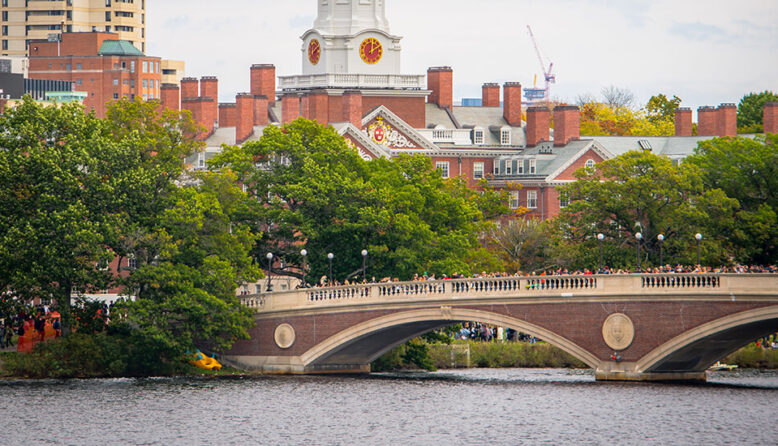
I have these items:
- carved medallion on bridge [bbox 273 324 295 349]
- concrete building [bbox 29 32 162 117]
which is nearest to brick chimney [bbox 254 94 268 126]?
carved medallion on bridge [bbox 273 324 295 349]

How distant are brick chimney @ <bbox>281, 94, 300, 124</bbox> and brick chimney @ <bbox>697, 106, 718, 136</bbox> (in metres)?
30.8

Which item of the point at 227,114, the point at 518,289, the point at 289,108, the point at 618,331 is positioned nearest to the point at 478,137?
the point at 289,108

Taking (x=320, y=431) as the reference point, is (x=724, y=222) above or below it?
above

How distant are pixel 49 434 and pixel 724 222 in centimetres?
4221

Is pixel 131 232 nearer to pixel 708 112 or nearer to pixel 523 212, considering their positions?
pixel 523 212

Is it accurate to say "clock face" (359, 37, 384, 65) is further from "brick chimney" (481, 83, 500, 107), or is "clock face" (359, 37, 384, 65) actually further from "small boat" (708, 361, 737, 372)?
"small boat" (708, 361, 737, 372)

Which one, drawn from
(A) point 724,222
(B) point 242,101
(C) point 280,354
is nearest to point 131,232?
(C) point 280,354

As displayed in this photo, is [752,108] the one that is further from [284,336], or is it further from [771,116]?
[284,336]

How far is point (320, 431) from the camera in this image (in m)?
63.3

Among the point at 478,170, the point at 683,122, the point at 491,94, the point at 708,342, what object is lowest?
the point at 708,342

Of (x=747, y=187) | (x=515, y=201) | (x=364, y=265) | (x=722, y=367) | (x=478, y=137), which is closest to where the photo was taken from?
(x=364, y=265)

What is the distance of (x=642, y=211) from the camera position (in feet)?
306

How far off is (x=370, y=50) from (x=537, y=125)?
14064mm

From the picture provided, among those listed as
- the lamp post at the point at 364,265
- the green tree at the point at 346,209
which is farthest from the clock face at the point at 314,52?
the lamp post at the point at 364,265
